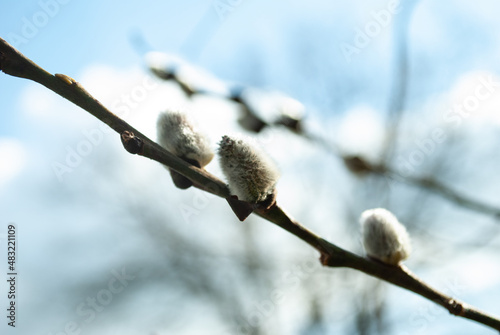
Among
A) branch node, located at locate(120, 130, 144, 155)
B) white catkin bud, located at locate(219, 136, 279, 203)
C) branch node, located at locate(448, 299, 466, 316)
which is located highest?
branch node, located at locate(448, 299, 466, 316)

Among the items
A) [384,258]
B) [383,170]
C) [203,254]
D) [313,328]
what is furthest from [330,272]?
[384,258]

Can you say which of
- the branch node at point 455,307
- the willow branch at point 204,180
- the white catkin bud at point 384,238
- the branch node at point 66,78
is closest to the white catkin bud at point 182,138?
the willow branch at point 204,180

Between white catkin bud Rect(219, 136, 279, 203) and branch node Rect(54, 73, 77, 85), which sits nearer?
branch node Rect(54, 73, 77, 85)

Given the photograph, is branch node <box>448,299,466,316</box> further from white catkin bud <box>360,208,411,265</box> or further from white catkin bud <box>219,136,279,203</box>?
white catkin bud <box>219,136,279,203</box>

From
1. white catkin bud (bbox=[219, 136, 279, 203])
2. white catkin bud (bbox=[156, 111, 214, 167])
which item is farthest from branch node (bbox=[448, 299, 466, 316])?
white catkin bud (bbox=[156, 111, 214, 167])

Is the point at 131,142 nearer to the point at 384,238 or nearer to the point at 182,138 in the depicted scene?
the point at 182,138

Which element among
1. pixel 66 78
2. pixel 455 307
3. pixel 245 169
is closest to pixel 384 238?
pixel 455 307

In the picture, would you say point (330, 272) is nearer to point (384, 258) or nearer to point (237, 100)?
point (237, 100)
